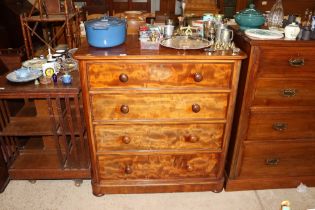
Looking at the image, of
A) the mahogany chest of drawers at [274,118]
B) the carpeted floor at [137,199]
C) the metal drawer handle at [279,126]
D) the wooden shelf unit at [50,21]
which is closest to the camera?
the mahogany chest of drawers at [274,118]

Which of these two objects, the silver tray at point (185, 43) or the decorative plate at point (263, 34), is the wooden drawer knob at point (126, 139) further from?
the decorative plate at point (263, 34)

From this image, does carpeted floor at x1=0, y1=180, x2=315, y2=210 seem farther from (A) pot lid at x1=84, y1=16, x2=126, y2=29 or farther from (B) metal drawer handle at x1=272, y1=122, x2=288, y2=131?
(A) pot lid at x1=84, y1=16, x2=126, y2=29

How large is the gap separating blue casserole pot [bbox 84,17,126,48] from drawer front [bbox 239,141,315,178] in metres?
1.17

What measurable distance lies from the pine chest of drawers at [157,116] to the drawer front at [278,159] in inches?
8.5

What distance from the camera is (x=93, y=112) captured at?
1.71 meters

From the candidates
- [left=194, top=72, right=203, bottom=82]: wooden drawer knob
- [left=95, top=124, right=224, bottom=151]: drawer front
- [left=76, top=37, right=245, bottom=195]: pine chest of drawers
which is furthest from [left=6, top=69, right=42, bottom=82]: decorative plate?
[left=194, top=72, right=203, bottom=82]: wooden drawer knob

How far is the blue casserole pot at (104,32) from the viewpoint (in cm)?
161

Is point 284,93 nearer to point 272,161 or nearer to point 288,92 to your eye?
point 288,92

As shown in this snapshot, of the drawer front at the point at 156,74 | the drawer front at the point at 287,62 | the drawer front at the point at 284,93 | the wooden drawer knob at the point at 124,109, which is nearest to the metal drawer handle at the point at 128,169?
the wooden drawer knob at the point at 124,109

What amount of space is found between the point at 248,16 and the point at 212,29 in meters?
0.25

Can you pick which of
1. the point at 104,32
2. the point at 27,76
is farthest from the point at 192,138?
the point at 27,76

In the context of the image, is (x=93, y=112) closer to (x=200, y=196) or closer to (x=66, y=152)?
(x=66, y=152)

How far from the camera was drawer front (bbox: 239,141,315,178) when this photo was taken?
195 centimetres

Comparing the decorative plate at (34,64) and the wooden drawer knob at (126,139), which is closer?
the wooden drawer knob at (126,139)
